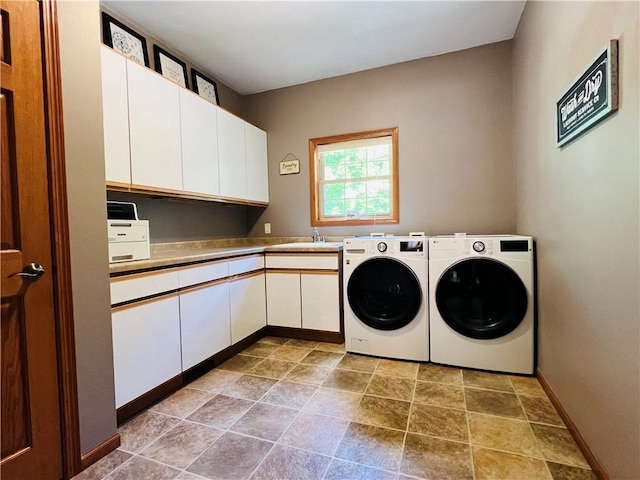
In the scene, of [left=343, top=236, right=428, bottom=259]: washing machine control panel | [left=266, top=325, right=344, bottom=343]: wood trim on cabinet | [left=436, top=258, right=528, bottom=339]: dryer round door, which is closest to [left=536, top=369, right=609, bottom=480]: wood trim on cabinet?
[left=436, top=258, right=528, bottom=339]: dryer round door

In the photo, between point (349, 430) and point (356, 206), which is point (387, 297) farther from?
point (356, 206)

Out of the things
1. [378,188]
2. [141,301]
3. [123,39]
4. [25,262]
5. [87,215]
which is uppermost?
[123,39]

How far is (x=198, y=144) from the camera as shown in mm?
2510

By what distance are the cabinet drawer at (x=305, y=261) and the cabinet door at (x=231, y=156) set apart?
0.73 meters

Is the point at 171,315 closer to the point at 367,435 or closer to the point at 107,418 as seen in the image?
the point at 107,418

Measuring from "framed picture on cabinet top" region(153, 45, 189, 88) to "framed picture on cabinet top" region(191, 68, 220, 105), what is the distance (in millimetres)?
116

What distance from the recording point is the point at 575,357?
143 centimetres

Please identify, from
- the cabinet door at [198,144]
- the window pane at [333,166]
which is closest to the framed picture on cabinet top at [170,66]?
the cabinet door at [198,144]

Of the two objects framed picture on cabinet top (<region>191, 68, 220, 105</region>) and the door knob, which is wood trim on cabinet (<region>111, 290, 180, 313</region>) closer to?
the door knob

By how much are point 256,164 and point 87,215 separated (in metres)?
2.13

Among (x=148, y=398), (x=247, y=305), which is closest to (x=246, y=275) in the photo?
(x=247, y=305)

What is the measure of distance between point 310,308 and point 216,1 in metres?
2.37

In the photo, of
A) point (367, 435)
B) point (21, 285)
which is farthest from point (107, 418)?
point (367, 435)

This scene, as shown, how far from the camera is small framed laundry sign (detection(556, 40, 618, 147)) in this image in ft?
3.49
